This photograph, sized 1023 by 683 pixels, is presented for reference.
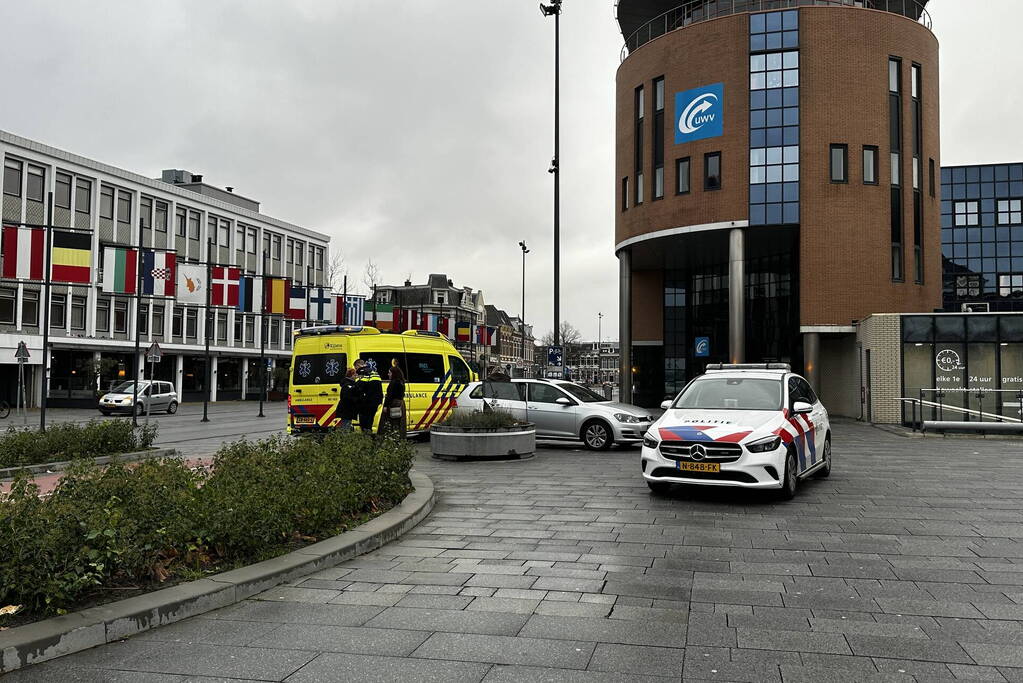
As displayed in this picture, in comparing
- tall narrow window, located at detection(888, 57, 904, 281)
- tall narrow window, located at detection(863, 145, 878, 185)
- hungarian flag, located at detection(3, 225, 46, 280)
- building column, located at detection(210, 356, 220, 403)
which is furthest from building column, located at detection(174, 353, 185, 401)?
tall narrow window, located at detection(888, 57, 904, 281)

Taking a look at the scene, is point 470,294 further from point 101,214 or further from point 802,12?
point 802,12

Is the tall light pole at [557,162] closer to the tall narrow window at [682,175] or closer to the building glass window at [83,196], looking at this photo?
the tall narrow window at [682,175]

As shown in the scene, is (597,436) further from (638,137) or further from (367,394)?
(638,137)

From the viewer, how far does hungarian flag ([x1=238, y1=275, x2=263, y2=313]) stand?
34.8m

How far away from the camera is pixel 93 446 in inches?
534

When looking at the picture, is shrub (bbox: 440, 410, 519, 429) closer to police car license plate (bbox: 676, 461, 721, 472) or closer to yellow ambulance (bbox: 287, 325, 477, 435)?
yellow ambulance (bbox: 287, 325, 477, 435)

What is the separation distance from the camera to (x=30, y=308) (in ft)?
142

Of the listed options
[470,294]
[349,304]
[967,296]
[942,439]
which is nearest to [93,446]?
[942,439]

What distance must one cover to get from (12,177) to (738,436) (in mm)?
43305

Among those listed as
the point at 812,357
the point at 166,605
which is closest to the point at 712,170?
the point at 812,357

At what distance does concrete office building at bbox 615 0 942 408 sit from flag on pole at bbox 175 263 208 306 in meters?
18.2

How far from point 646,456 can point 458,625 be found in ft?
18.6

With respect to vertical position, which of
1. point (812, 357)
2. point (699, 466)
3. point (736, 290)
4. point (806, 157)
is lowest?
point (699, 466)

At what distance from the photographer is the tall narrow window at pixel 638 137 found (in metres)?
36.6
